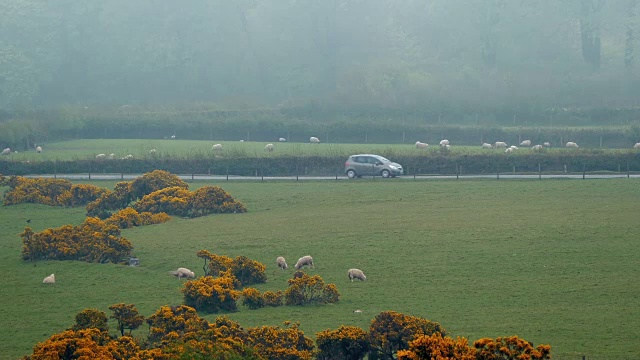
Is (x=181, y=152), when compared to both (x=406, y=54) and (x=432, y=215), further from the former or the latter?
(x=406, y=54)

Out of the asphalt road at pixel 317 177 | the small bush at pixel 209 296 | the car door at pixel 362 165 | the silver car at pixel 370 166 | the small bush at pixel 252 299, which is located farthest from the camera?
the car door at pixel 362 165

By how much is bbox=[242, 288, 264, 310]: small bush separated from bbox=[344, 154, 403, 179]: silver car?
31805 mm

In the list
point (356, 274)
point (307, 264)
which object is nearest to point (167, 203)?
point (307, 264)

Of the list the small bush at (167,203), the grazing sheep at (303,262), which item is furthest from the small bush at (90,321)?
the small bush at (167,203)

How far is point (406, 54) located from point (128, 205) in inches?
2871

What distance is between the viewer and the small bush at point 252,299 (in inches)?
1289

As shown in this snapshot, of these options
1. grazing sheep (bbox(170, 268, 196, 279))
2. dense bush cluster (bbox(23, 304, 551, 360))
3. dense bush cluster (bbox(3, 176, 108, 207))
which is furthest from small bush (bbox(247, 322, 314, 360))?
dense bush cluster (bbox(3, 176, 108, 207))

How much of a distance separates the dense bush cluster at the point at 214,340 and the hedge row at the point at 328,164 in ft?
126

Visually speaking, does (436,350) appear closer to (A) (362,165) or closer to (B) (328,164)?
Result: (A) (362,165)

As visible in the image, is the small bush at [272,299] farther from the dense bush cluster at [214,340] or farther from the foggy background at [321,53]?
the foggy background at [321,53]

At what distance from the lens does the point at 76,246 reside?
4222cm

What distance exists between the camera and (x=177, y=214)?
53.7 meters

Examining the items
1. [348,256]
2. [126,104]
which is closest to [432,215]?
[348,256]

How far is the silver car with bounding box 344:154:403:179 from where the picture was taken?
6384 cm
